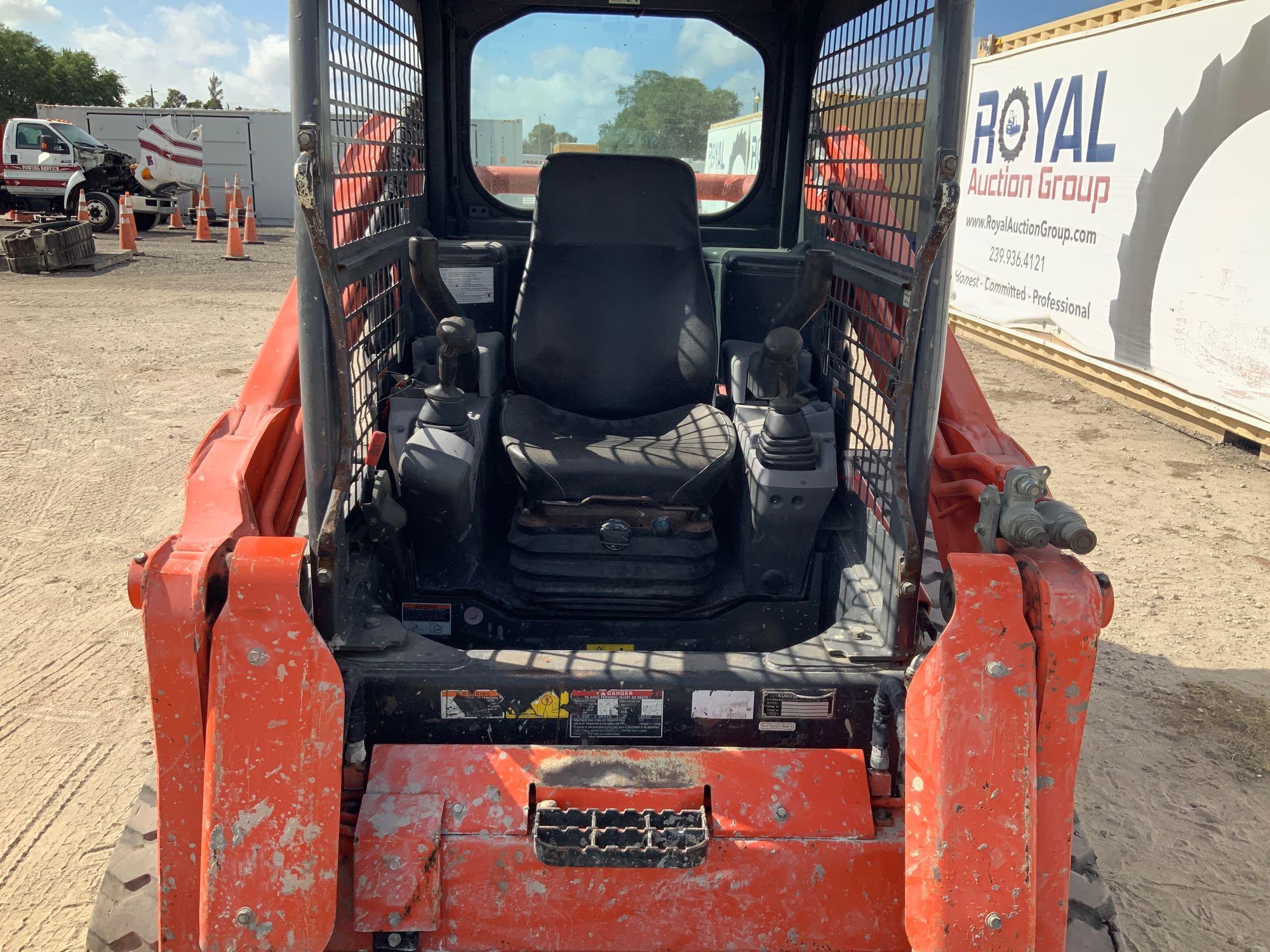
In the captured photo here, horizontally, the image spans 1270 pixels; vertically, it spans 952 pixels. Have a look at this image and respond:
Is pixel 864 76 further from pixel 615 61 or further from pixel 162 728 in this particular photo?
pixel 162 728

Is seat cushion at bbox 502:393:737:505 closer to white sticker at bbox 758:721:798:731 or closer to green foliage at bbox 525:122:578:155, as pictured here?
white sticker at bbox 758:721:798:731

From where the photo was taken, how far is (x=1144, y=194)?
6957 mm

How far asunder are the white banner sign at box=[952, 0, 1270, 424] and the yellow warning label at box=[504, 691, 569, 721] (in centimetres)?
554

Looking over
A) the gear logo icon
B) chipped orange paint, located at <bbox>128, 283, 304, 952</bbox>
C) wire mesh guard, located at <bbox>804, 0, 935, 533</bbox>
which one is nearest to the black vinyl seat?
wire mesh guard, located at <bbox>804, 0, 935, 533</bbox>

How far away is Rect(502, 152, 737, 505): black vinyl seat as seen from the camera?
3.19 meters

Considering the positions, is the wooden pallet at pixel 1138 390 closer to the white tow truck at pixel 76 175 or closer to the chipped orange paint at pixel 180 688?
the chipped orange paint at pixel 180 688

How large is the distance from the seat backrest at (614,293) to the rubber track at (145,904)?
67.8 inches

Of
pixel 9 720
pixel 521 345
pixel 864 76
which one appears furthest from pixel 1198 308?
pixel 9 720

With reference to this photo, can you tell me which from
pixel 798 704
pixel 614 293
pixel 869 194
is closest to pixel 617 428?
pixel 614 293

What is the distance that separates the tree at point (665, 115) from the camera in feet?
11.3

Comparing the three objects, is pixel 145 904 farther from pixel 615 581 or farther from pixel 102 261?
pixel 102 261

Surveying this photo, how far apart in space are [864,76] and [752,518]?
126cm

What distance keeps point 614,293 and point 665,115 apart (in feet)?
2.44

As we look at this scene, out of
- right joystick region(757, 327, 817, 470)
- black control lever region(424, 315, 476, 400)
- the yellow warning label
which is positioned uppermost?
black control lever region(424, 315, 476, 400)
